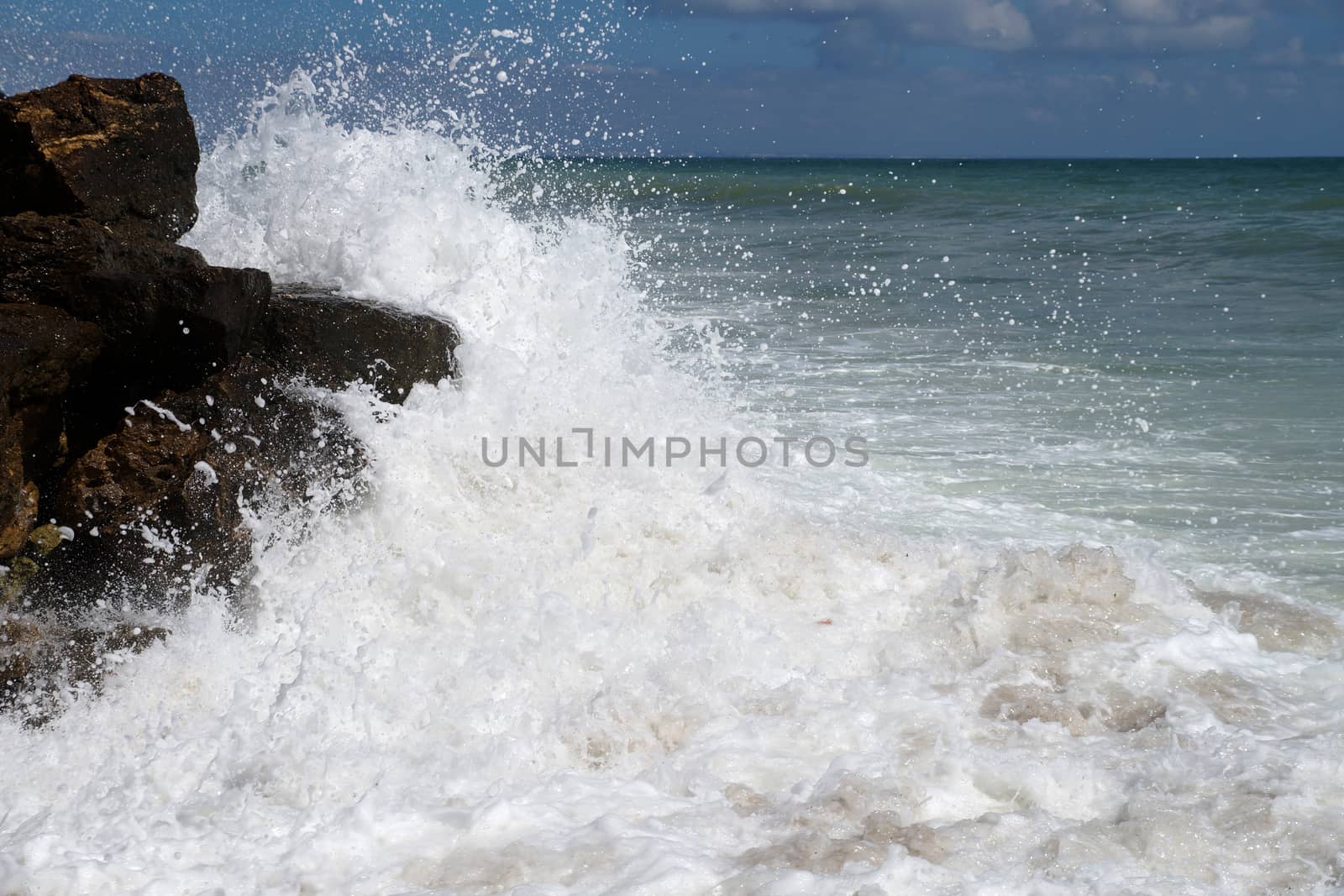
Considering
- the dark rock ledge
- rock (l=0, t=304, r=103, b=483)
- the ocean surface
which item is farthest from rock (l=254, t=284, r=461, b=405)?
rock (l=0, t=304, r=103, b=483)

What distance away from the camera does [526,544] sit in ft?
14.5

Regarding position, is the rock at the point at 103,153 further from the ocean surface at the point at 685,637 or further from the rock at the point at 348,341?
the ocean surface at the point at 685,637

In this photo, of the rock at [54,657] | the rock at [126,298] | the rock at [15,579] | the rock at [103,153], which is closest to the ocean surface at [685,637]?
the rock at [54,657]

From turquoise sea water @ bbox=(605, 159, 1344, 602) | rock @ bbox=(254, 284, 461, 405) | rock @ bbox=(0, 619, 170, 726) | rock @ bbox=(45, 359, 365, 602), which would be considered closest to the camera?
rock @ bbox=(0, 619, 170, 726)

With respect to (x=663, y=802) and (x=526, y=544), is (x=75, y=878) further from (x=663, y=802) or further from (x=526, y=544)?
(x=526, y=544)

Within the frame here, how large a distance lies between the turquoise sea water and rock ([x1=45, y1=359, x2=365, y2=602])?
2935 mm

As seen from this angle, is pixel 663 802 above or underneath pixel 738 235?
underneath

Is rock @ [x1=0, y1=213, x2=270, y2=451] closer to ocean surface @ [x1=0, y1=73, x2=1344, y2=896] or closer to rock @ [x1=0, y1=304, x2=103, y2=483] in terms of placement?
rock @ [x1=0, y1=304, x2=103, y2=483]

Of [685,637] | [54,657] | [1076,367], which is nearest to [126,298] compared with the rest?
[54,657]

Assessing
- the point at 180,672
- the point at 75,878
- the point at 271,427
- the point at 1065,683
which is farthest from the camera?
the point at 271,427

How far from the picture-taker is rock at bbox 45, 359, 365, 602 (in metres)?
3.58

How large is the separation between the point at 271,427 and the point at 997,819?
2.81 meters

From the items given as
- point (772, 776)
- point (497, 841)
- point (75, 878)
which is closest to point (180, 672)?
point (75, 878)

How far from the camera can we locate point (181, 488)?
365 cm
